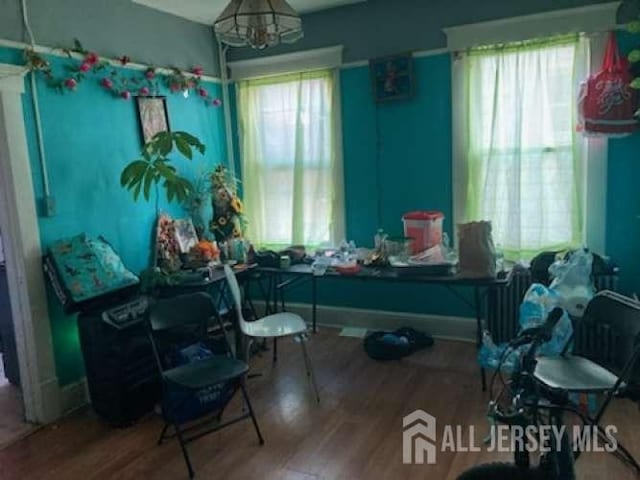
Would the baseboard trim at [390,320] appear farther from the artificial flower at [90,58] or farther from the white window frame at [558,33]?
the artificial flower at [90,58]

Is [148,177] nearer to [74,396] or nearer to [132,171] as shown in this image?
[132,171]

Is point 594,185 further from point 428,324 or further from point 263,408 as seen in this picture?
point 263,408

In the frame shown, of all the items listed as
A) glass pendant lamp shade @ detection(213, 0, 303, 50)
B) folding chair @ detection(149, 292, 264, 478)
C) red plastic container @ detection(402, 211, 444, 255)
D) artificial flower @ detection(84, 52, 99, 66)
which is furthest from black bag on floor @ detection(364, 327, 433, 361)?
artificial flower @ detection(84, 52, 99, 66)

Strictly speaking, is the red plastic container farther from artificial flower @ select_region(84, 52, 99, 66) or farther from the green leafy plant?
artificial flower @ select_region(84, 52, 99, 66)

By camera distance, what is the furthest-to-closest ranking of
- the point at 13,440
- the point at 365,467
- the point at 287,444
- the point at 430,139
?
the point at 430,139
the point at 13,440
the point at 287,444
the point at 365,467

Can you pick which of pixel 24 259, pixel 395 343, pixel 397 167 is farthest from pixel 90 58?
pixel 395 343

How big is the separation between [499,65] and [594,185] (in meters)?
1.03

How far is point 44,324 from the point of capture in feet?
10.1

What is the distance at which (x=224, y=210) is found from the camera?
4.21 metres

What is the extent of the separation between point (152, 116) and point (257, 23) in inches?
71.8

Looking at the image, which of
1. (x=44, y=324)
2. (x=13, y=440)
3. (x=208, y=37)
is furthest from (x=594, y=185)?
(x=13, y=440)

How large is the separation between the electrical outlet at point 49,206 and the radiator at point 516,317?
9.34 feet

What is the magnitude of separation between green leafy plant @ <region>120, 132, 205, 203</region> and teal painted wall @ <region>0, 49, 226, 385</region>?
0.16 metres

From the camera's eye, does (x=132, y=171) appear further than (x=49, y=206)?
Yes
